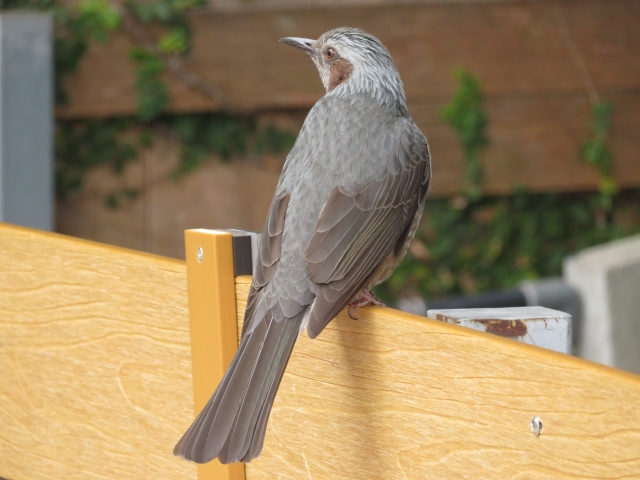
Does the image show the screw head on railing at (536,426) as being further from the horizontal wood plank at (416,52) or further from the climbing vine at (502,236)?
the climbing vine at (502,236)

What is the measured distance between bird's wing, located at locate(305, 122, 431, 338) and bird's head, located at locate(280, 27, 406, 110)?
28cm

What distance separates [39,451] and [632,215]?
12.4ft

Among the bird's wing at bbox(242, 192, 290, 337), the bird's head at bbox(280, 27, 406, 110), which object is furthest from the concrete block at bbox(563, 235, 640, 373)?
the bird's wing at bbox(242, 192, 290, 337)

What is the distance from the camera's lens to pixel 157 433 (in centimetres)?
190

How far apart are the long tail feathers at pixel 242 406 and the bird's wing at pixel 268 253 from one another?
3.1 inches

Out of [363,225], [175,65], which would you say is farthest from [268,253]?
[175,65]

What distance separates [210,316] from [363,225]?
65 centimetres

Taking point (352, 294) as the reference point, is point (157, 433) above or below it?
below

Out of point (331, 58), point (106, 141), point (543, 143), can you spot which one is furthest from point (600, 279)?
point (106, 141)

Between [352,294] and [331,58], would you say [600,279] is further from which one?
[352,294]

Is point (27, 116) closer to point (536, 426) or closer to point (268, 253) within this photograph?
point (268, 253)

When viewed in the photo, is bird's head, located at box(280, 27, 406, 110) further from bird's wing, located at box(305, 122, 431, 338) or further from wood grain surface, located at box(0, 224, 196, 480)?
wood grain surface, located at box(0, 224, 196, 480)

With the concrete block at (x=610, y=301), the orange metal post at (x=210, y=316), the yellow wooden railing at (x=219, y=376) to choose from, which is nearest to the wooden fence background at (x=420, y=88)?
the concrete block at (x=610, y=301)

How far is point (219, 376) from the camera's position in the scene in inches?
68.1
